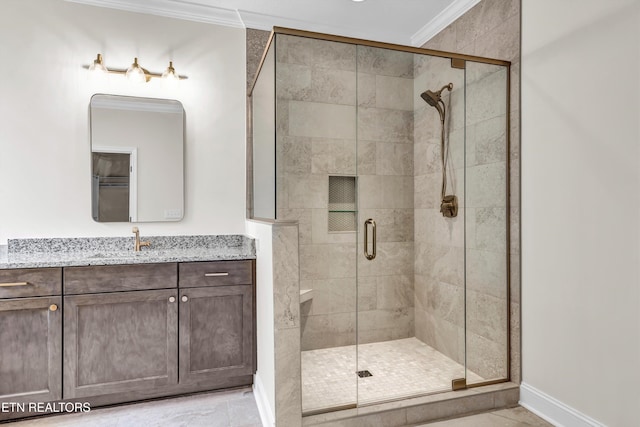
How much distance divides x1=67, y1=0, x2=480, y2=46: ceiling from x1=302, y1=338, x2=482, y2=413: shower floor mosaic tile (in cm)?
241

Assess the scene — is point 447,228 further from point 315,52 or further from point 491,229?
point 315,52

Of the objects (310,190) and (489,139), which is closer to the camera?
(310,190)

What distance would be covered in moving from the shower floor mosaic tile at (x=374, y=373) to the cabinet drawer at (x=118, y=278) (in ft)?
3.31

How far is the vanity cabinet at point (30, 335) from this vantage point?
2.08 metres

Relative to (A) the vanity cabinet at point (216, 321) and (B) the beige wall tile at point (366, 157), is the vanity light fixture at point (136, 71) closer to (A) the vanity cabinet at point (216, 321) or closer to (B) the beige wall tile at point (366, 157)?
(A) the vanity cabinet at point (216, 321)

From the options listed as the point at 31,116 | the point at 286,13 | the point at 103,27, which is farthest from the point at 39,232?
the point at 286,13

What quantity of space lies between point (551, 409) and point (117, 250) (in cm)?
292

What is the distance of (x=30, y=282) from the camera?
2.12m

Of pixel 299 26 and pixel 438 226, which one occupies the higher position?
pixel 299 26

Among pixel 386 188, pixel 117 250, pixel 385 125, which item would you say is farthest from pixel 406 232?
pixel 117 250

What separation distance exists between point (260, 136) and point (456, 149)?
1.29 m

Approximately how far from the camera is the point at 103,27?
2.68m

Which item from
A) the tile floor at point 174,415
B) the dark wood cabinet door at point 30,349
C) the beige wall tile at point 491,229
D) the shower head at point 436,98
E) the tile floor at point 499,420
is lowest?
the tile floor at point 174,415

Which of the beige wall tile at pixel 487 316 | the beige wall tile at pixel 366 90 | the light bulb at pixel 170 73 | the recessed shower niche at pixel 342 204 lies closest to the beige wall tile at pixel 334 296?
the recessed shower niche at pixel 342 204
